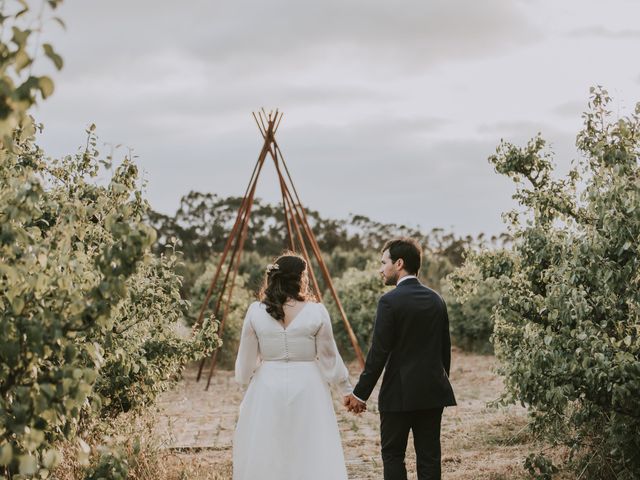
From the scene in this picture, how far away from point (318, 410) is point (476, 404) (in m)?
6.47

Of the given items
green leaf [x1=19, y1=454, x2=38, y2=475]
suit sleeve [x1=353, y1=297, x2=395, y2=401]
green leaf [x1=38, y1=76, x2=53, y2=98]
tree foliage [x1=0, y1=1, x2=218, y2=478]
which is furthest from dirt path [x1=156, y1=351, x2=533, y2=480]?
green leaf [x1=38, y1=76, x2=53, y2=98]

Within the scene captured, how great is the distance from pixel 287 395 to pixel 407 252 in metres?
1.13

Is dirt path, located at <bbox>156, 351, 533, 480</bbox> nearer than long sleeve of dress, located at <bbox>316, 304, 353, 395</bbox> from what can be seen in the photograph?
No

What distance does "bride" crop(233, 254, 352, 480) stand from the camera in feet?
15.5

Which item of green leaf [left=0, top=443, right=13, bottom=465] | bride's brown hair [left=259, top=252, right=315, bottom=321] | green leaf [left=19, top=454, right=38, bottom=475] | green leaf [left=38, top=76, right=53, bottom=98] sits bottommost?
green leaf [left=19, top=454, right=38, bottom=475]

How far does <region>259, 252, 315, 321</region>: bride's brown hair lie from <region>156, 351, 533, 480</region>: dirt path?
1.60m

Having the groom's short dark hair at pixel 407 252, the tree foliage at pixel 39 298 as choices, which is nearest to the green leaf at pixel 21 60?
the tree foliage at pixel 39 298

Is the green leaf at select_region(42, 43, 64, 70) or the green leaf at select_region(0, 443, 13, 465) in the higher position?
the green leaf at select_region(42, 43, 64, 70)

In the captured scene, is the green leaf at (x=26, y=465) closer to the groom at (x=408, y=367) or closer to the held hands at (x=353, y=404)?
the groom at (x=408, y=367)

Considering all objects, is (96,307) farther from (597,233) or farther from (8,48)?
(597,233)

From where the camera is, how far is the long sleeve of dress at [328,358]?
190 inches

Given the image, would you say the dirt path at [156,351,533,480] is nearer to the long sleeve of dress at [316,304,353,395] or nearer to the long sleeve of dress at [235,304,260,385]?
the long sleeve of dress at [235,304,260,385]

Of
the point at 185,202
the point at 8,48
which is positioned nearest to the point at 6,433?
the point at 8,48

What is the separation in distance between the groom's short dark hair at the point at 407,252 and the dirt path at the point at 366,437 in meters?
1.99
